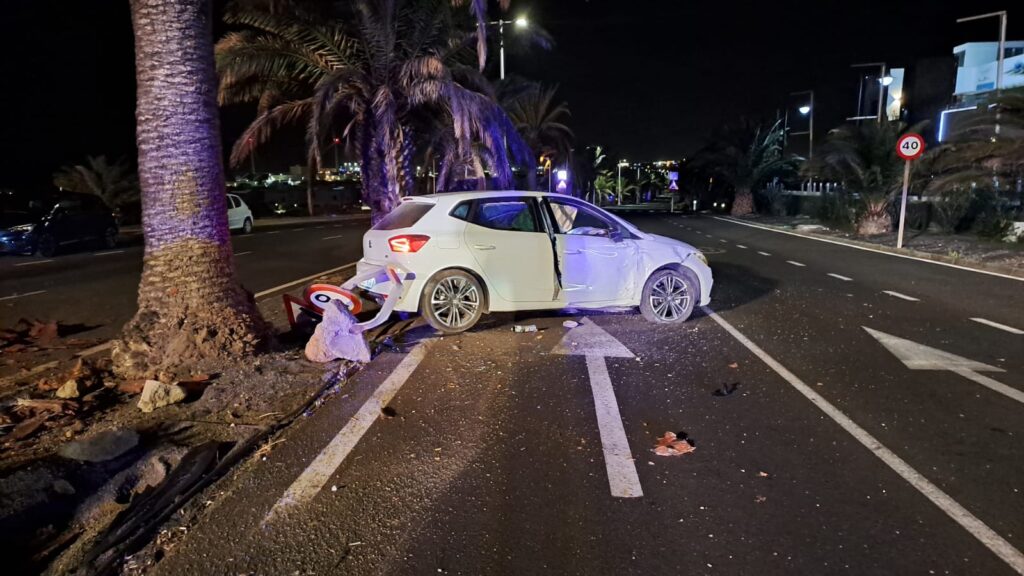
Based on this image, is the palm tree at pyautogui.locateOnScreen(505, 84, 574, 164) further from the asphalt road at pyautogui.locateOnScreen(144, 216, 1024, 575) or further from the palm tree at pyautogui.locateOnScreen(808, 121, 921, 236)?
the asphalt road at pyautogui.locateOnScreen(144, 216, 1024, 575)

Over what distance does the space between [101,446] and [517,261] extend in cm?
486

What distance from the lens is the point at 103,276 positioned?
1403cm

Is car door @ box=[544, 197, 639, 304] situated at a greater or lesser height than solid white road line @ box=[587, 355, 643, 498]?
greater

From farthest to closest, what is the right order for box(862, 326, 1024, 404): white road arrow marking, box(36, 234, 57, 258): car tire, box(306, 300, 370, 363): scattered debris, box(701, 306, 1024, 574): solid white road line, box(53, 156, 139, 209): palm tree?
box(53, 156, 139, 209): palm tree
box(36, 234, 57, 258): car tire
box(306, 300, 370, 363): scattered debris
box(862, 326, 1024, 404): white road arrow marking
box(701, 306, 1024, 574): solid white road line

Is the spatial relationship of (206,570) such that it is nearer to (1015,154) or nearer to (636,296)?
(636,296)

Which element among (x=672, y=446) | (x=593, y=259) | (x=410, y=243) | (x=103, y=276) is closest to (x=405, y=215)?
(x=410, y=243)

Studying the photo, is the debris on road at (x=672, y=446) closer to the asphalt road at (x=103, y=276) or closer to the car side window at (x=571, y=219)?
the car side window at (x=571, y=219)

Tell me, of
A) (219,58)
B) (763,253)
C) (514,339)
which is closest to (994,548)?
(514,339)

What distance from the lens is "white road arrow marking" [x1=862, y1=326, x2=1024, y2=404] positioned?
6301 millimetres

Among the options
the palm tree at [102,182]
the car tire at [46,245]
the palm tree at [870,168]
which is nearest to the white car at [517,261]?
the car tire at [46,245]

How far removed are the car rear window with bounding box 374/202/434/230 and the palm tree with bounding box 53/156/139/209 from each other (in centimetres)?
2464

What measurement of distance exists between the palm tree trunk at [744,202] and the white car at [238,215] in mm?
30790

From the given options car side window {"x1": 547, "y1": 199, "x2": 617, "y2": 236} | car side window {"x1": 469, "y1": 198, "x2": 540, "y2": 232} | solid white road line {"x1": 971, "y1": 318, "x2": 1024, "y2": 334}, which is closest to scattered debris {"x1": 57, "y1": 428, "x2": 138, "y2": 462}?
car side window {"x1": 469, "y1": 198, "x2": 540, "y2": 232}

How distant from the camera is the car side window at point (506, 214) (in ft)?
27.8
